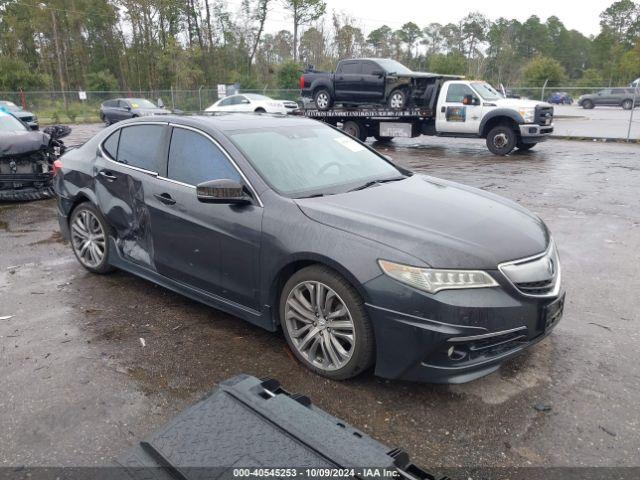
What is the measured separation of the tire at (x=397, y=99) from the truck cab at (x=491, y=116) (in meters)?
1.10

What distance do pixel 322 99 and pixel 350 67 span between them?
155 centimetres

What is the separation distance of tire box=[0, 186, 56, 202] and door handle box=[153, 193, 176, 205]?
19.1 feet

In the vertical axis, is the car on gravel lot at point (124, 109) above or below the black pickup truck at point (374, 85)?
below

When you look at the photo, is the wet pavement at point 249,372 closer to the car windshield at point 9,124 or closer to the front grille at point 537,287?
the front grille at point 537,287

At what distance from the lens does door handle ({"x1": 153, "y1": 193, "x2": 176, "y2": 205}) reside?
407 centimetres

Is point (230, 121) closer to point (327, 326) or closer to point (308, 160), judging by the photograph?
point (308, 160)

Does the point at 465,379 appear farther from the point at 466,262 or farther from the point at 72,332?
the point at 72,332

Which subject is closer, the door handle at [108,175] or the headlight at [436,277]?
the headlight at [436,277]

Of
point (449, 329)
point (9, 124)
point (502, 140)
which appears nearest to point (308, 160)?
point (449, 329)

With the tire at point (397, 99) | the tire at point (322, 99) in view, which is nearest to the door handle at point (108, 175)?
the tire at point (397, 99)

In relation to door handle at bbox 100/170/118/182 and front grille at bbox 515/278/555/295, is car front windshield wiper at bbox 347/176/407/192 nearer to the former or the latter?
front grille at bbox 515/278/555/295

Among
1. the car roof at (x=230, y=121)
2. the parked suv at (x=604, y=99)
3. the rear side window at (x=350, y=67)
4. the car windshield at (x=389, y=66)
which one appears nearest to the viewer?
the car roof at (x=230, y=121)

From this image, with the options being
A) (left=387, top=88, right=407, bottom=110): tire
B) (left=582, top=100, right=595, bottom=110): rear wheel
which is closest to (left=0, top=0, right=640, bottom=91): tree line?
(left=582, top=100, right=595, bottom=110): rear wheel

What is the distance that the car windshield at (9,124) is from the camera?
9.52 m
